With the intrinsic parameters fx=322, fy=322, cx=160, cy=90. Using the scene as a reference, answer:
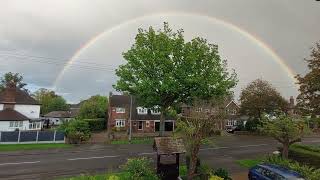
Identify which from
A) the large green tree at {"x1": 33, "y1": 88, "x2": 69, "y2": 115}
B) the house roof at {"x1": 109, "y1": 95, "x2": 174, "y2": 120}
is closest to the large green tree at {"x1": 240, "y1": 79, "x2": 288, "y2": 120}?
the house roof at {"x1": 109, "y1": 95, "x2": 174, "y2": 120}

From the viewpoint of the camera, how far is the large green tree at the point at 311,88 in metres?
36.9

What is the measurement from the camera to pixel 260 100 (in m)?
69.8

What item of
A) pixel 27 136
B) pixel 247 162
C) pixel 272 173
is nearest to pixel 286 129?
pixel 247 162

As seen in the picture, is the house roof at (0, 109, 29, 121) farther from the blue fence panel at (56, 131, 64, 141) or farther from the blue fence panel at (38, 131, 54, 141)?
the blue fence panel at (56, 131, 64, 141)

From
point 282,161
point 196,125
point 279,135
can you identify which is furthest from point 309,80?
point 196,125

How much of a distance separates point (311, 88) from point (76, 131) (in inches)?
1314

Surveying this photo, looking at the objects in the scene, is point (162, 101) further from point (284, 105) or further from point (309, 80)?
point (284, 105)

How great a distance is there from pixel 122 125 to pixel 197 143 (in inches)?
2069

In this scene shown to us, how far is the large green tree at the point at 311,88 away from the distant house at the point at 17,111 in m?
47.8

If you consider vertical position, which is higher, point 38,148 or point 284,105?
point 284,105

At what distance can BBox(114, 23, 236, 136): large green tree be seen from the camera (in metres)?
49.0

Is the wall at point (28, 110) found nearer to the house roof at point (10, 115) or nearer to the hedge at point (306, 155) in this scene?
the house roof at point (10, 115)

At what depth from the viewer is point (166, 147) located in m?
26.2

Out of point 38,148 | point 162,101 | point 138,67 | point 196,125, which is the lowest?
point 38,148
